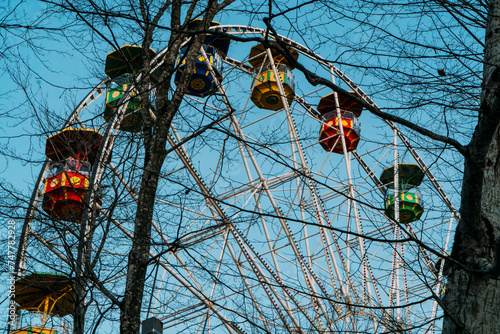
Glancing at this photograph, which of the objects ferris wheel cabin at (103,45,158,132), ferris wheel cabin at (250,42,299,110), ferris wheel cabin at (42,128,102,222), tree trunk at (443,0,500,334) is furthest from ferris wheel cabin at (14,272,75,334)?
ferris wheel cabin at (250,42,299,110)

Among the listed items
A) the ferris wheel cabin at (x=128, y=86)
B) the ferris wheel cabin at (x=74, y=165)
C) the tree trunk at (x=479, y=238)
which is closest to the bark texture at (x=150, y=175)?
the ferris wheel cabin at (x=128, y=86)

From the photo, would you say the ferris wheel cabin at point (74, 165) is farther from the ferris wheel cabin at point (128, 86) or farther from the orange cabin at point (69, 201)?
the ferris wheel cabin at point (128, 86)

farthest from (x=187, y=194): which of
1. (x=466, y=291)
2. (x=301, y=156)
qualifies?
(x=301, y=156)

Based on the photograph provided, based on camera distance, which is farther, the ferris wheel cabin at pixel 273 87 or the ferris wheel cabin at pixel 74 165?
the ferris wheel cabin at pixel 273 87

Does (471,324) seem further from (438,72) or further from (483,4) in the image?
(483,4)

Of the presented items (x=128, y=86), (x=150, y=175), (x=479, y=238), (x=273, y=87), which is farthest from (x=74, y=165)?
(x=273, y=87)

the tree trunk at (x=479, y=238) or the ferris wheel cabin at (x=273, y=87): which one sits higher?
the ferris wheel cabin at (x=273, y=87)

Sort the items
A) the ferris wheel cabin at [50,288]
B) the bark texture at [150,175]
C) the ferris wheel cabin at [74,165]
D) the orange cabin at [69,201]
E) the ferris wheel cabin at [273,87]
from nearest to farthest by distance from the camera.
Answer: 1. the bark texture at [150,175]
2. the ferris wheel cabin at [50,288]
3. the orange cabin at [69,201]
4. the ferris wheel cabin at [74,165]
5. the ferris wheel cabin at [273,87]

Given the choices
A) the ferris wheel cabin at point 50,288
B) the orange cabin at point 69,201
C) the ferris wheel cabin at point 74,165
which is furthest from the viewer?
the ferris wheel cabin at point 74,165

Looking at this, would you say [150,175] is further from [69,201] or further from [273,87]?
Result: [273,87]

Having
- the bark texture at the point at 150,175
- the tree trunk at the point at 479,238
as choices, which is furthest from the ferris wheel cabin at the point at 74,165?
the tree trunk at the point at 479,238

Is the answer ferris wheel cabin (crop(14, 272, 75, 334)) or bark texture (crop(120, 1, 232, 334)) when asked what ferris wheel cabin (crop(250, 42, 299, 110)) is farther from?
bark texture (crop(120, 1, 232, 334))

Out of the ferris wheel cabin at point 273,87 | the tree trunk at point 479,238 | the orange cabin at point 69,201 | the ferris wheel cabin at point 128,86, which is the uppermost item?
the ferris wheel cabin at point 273,87

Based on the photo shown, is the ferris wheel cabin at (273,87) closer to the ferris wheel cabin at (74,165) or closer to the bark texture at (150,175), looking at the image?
the ferris wheel cabin at (74,165)
